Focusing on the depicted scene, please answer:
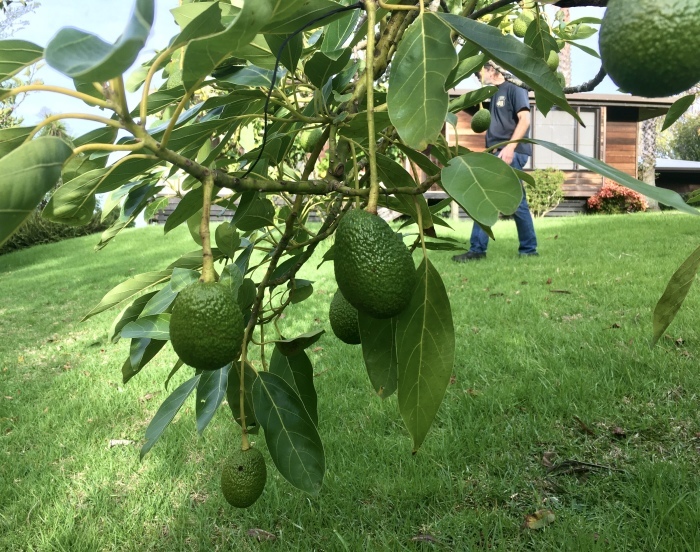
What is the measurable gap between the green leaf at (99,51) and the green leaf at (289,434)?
89cm

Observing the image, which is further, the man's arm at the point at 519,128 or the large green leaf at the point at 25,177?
the man's arm at the point at 519,128

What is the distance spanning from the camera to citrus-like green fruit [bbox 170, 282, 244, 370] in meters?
0.75

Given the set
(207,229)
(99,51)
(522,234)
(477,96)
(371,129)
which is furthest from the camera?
(522,234)

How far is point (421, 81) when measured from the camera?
87cm

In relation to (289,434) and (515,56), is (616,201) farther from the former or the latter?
(515,56)

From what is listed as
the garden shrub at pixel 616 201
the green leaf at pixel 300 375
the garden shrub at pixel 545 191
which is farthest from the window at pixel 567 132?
the green leaf at pixel 300 375

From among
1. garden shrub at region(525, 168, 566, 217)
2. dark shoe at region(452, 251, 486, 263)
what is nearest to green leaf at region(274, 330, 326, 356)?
dark shoe at region(452, 251, 486, 263)

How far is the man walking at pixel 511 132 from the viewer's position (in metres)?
6.67

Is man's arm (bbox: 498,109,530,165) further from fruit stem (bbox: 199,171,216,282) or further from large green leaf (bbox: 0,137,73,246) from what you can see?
large green leaf (bbox: 0,137,73,246)

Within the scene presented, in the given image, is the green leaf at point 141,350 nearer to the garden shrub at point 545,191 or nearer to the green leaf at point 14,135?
the green leaf at point 14,135

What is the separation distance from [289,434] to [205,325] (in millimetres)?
614

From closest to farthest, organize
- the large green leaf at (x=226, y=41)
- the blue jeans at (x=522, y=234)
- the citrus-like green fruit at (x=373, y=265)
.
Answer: the large green leaf at (x=226, y=41), the citrus-like green fruit at (x=373, y=265), the blue jeans at (x=522, y=234)

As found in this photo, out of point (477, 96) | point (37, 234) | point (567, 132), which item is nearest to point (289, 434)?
point (477, 96)

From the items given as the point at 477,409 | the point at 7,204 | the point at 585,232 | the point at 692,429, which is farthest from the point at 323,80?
the point at 585,232
